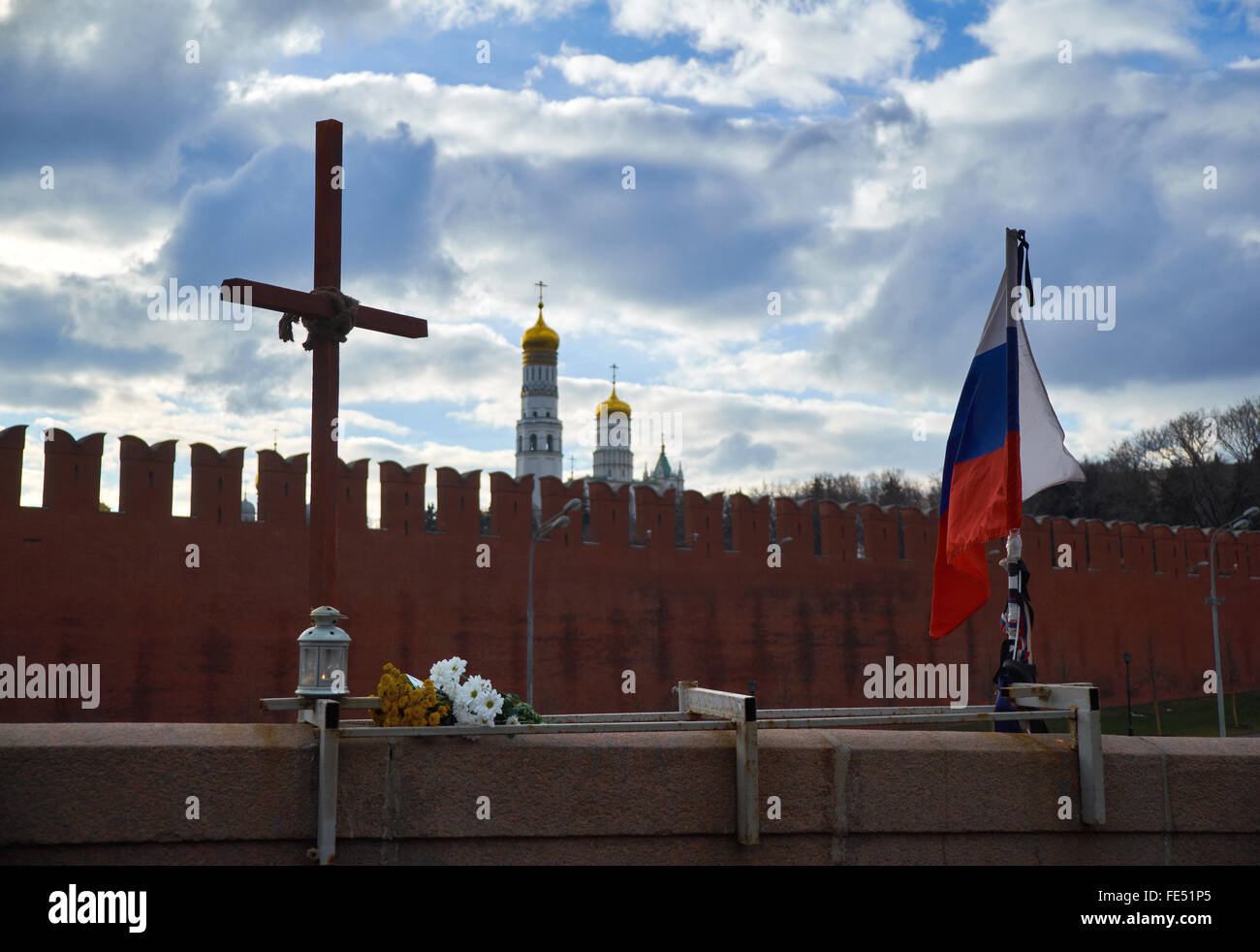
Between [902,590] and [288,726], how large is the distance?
22162mm

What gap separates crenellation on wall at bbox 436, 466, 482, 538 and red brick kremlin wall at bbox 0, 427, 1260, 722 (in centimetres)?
4

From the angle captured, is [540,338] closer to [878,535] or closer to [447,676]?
[878,535]

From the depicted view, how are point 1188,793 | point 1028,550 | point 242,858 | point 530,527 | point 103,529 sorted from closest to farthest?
point 242,858 → point 1188,793 → point 103,529 → point 530,527 → point 1028,550

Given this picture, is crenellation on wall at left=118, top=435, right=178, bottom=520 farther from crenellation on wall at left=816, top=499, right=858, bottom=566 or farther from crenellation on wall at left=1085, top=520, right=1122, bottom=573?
crenellation on wall at left=1085, top=520, right=1122, bottom=573

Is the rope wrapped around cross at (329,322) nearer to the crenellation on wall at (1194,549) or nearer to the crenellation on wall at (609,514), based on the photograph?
the crenellation on wall at (609,514)

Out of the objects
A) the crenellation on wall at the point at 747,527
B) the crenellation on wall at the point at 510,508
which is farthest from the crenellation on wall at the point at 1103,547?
the crenellation on wall at the point at 510,508

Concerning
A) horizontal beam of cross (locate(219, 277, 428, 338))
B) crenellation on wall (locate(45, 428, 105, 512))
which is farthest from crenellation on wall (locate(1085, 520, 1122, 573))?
horizontal beam of cross (locate(219, 277, 428, 338))

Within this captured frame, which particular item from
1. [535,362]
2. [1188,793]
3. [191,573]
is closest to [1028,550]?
[191,573]

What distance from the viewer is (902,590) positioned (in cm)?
2488

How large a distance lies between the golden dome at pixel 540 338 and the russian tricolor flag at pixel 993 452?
69742 mm

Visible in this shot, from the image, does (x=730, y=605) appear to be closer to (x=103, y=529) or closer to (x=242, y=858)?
(x=103, y=529)

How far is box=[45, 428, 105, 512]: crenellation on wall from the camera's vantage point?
52.0 feet

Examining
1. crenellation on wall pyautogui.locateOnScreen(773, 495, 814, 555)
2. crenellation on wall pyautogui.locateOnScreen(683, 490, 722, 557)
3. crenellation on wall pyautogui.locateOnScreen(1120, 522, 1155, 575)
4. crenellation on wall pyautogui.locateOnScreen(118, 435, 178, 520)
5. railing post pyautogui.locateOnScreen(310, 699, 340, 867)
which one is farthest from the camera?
crenellation on wall pyautogui.locateOnScreen(1120, 522, 1155, 575)

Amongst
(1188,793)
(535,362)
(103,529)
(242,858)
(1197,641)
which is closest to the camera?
(242,858)
